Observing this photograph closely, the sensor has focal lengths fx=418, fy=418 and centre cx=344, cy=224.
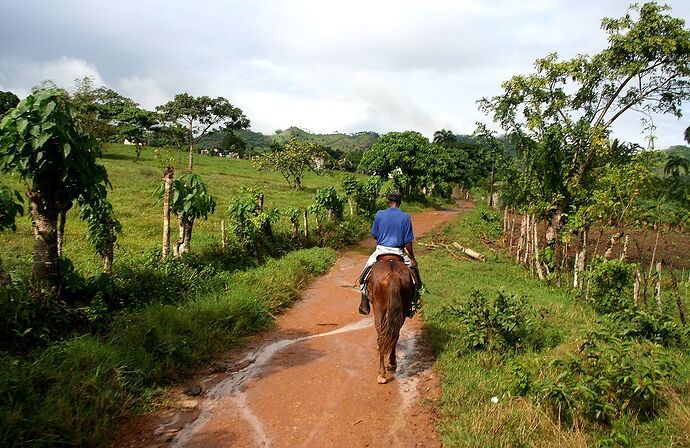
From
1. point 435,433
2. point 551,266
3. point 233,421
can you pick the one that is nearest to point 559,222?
point 551,266

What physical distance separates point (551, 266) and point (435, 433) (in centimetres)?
960

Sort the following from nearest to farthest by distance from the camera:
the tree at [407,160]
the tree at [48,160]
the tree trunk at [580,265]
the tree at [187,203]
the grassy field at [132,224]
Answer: the tree at [48,160] → the tree at [187,203] → the tree trunk at [580,265] → the grassy field at [132,224] → the tree at [407,160]

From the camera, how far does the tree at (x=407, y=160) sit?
1248 inches

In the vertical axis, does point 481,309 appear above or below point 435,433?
above

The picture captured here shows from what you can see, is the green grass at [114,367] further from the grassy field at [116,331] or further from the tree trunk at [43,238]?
the tree trunk at [43,238]

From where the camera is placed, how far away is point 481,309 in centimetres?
625

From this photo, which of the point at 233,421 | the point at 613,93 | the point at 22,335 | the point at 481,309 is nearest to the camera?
the point at 233,421

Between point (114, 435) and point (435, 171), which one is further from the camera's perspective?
point (435, 171)

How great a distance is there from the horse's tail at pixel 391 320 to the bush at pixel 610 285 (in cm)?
553

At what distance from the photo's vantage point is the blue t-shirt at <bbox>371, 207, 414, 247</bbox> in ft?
19.8

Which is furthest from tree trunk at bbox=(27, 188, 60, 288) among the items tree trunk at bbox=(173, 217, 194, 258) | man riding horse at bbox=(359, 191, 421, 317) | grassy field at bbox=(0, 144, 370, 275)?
man riding horse at bbox=(359, 191, 421, 317)

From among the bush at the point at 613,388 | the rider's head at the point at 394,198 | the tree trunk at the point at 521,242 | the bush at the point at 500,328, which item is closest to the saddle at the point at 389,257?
the rider's head at the point at 394,198

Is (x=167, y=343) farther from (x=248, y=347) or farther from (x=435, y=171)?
(x=435, y=171)

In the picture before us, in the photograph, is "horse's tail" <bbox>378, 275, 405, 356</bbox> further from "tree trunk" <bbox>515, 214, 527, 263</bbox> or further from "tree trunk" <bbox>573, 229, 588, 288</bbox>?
"tree trunk" <bbox>515, 214, 527, 263</bbox>
